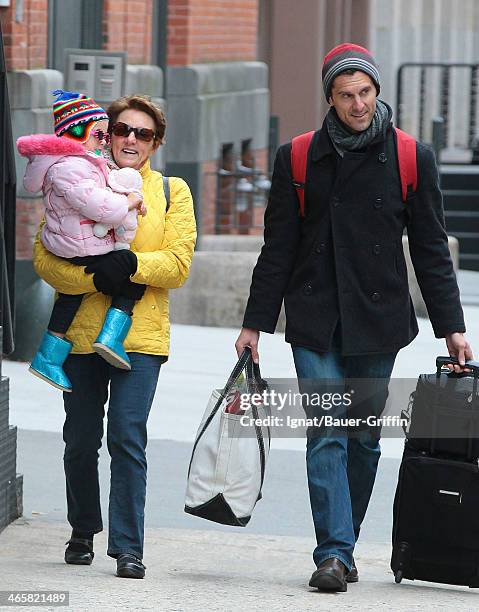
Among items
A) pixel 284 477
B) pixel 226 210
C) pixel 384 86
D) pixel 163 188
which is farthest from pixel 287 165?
pixel 384 86

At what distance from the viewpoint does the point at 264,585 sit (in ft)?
17.2

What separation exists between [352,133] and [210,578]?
63.6 inches

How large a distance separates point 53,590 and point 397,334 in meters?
1.45

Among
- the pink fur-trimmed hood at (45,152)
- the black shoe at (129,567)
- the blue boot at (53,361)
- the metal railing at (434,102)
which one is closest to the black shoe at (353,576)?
the black shoe at (129,567)

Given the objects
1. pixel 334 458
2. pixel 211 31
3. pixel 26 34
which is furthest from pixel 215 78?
pixel 334 458

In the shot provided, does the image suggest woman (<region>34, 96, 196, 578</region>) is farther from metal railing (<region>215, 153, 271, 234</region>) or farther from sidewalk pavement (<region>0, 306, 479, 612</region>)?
metal railing (<region>215, 153, 271, 234</region>)

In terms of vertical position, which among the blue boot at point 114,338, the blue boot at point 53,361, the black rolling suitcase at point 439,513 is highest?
the blue boot at point 114,338

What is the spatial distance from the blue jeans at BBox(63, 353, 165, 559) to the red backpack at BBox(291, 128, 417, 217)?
0.77 m

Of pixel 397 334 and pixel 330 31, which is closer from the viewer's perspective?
pixel 397 334

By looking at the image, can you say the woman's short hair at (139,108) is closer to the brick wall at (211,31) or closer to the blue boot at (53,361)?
the blue boot at (53,361)

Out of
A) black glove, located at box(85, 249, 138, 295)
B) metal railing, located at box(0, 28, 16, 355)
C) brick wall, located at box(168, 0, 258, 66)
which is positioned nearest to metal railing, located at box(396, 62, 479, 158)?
brick wall, located at box(168, 0, 258, 66)

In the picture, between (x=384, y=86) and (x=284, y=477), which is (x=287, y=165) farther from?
(x=384, y=86)

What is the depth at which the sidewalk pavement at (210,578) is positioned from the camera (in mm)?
4840

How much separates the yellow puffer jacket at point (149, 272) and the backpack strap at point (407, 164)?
747mm
